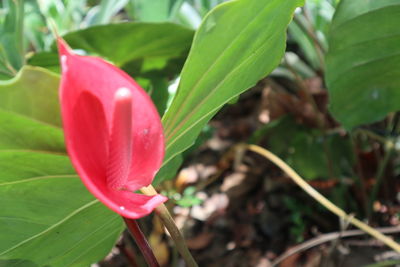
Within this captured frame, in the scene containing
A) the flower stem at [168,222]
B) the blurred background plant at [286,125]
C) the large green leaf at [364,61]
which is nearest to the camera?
the flower stem at [168,222]

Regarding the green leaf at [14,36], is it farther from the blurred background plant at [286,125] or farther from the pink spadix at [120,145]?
the pink spadix at [120,145]

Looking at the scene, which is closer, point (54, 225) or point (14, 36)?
point (54, 225)

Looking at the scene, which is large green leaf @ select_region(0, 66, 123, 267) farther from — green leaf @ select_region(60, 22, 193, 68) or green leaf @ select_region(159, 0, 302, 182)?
green leaf @ select_region(60, 22, 193, 68)

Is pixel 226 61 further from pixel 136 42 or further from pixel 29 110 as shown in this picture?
pixel 136 42

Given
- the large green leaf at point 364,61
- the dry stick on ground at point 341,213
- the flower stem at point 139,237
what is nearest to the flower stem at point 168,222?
the flower stem at point 139,237

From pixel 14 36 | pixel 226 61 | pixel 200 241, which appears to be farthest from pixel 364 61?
pixel 200 241

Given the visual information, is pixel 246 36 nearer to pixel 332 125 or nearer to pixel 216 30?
pixel 216 30

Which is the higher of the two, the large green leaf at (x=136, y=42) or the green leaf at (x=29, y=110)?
the green leaf at (x=29, y=110)
